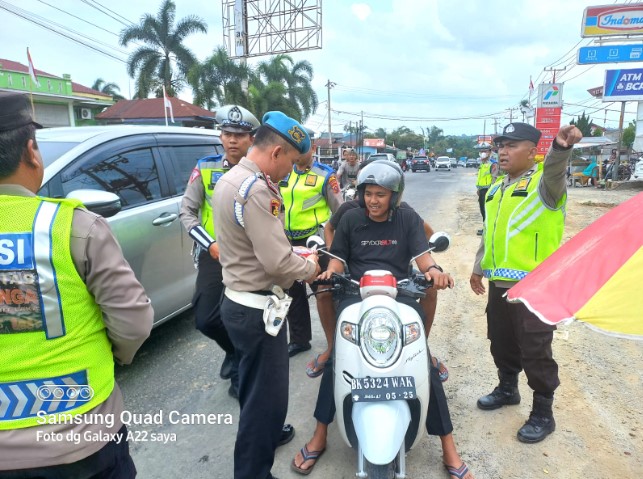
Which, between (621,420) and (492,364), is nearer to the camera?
(621,420)

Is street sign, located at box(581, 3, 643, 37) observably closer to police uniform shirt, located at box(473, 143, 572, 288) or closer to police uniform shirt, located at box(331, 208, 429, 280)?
police uniform shirt, located at box(473, 143, 572, 288)

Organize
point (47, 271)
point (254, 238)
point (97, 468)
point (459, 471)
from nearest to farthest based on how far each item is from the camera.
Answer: point (47, 271) < point (97, 468) < point (254, 238) < point (459, 471)

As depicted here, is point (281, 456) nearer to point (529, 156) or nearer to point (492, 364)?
point (492, 364)

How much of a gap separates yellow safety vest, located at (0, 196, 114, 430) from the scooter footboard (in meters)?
1.22

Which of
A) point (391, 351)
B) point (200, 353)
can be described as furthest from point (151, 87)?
point (391, 351)

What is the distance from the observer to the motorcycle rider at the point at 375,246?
8.44ft

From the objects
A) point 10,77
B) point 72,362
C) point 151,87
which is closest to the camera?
point 72,362

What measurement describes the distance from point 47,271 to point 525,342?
2.55 metres

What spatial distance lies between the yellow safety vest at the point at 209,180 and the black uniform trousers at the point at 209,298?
233 mm

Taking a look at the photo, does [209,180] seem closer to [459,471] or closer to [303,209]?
[303,209]

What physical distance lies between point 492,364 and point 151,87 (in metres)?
30.2

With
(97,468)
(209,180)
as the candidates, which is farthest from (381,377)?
(209,180)

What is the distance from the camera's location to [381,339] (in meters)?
2.17

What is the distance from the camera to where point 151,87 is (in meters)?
29.0
